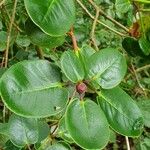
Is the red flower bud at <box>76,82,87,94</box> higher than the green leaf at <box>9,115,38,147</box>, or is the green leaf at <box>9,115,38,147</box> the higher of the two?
the red flower bud at <box>76,82,87,94</box>

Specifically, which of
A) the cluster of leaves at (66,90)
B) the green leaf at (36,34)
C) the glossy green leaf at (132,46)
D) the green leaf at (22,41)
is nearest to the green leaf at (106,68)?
the cluster of leaves at (66,90)

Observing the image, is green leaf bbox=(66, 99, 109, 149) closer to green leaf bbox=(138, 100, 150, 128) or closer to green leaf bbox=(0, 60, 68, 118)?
green leaf bbox=(0, 60, 68, 118)

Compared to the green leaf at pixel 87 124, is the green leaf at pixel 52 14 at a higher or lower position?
higher

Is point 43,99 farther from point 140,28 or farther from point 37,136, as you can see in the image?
point 140,28

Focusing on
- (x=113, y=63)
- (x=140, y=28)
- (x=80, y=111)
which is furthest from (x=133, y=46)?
(x=80, y=111)

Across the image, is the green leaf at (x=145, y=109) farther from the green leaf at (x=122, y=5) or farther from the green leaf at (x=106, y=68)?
the green leaf at (x=106, y=68)

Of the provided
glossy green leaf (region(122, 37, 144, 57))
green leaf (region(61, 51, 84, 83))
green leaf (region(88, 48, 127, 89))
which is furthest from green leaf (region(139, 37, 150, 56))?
green leaf (region(61, 51, 84, 83))

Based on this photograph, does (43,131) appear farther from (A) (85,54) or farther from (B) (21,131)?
(A) (85,54)
